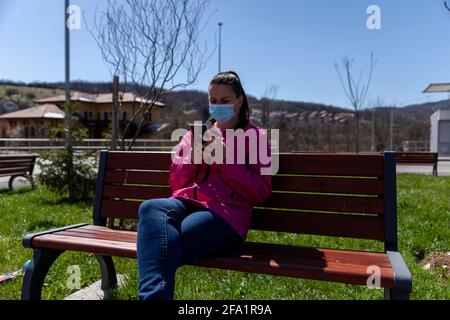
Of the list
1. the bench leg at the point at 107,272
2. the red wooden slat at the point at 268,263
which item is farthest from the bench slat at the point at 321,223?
the bench leg at the point at 107,272

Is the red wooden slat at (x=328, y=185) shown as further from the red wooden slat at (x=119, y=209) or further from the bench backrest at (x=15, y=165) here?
the bench backrest at (x=15, y=165)

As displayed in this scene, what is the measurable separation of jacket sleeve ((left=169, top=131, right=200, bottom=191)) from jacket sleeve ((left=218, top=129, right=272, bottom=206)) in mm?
195

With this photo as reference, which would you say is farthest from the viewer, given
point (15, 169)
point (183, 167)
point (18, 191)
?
point (15, 169)

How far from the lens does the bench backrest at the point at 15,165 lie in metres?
8.83

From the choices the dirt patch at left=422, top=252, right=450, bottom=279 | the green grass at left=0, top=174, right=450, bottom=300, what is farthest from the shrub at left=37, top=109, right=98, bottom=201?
the dirt patch at left=422, top=252, right=450, bottom=279

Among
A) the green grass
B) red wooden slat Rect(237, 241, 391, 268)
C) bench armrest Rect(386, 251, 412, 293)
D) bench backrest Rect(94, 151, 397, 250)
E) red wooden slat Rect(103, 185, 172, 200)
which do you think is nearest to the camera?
bench armrest Rect(386, 251, 412, 293)

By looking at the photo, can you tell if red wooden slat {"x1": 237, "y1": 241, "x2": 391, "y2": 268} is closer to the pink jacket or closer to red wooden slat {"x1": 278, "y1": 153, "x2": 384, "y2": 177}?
the pink jacket

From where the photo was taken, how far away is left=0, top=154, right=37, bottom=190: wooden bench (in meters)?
8.81

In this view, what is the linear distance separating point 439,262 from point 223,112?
2.25m

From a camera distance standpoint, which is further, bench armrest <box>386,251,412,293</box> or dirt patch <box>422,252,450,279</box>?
dirt patch <box>422,252,450,279</box>

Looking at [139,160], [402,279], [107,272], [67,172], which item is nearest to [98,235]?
[107,272]

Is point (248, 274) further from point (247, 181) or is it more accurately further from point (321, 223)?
point (247, 181)

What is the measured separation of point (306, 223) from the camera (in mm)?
2760
